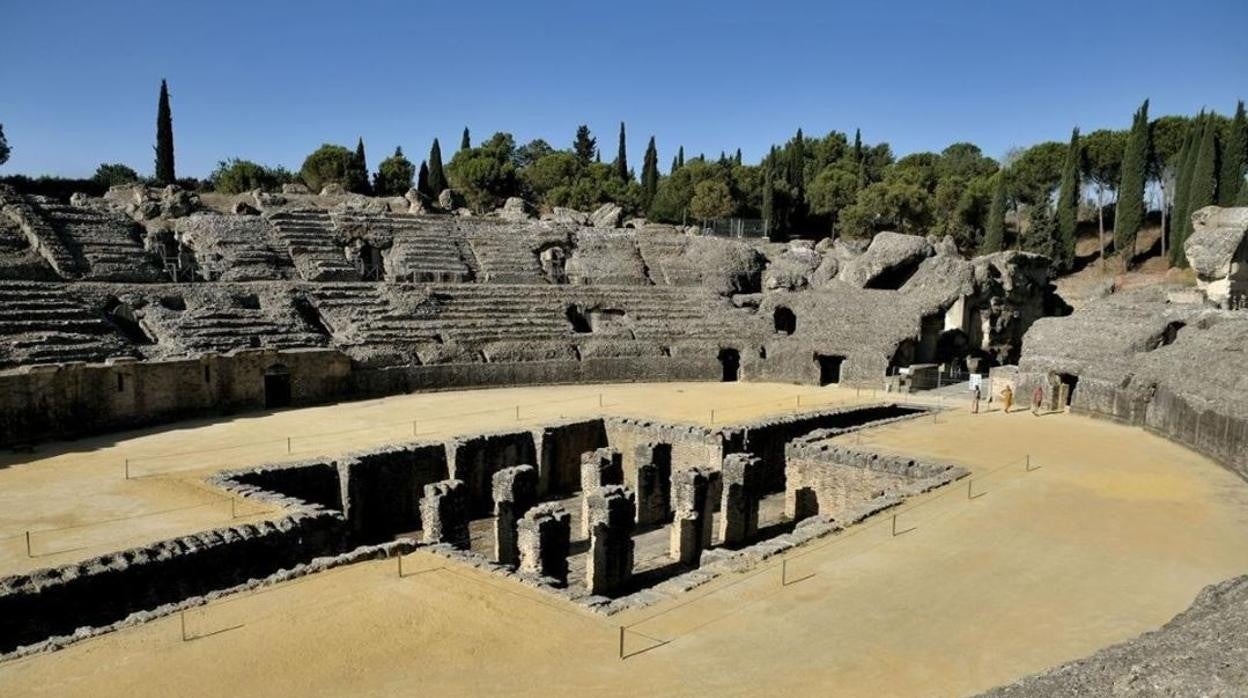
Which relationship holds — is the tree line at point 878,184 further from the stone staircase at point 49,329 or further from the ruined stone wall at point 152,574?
the ruined stone wall at point 152,574

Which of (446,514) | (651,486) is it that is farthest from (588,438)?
(446,514)

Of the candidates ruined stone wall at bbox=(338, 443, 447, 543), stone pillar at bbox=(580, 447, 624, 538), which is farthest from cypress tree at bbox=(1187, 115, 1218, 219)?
ruined stone wall at bbox=(338, 443, 447, 543)

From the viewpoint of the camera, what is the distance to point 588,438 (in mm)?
20328

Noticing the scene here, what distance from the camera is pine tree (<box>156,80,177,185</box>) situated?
138 ft

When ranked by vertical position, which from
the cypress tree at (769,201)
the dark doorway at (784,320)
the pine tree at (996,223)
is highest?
the cypress tree at (769,201)

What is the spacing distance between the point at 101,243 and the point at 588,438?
18317 mm

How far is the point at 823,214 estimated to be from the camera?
5619 centimetres

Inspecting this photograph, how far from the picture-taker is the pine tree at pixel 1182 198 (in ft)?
135

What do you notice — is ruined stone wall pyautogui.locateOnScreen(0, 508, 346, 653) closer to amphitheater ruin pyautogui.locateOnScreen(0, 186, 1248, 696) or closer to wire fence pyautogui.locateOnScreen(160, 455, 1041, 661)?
amphitheater ruin pyautogui.locateOnScreen(0, 186, 1248, 696)

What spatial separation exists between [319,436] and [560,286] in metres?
14.9

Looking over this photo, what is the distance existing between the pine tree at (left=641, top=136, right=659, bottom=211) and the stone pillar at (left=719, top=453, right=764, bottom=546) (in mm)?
44513

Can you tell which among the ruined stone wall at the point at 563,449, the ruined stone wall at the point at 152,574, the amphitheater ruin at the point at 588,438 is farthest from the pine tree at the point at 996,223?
the ruined stone wall at the point at 152,574

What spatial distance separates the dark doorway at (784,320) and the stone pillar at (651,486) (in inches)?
670

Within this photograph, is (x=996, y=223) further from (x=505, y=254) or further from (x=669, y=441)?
(x=669, y=441)
